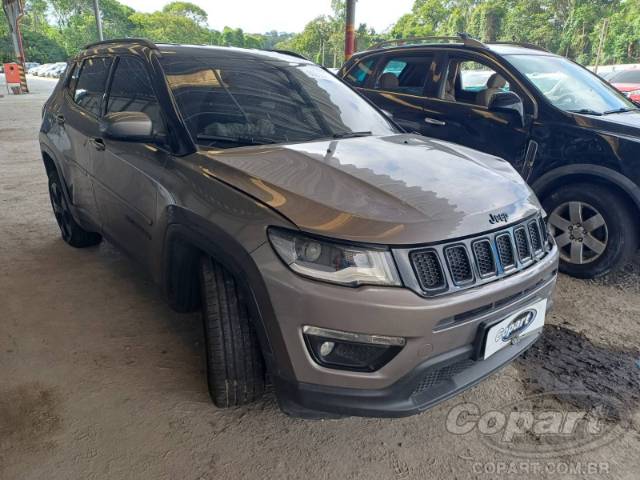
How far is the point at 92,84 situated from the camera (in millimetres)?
3279

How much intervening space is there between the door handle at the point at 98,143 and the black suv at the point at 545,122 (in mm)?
2713

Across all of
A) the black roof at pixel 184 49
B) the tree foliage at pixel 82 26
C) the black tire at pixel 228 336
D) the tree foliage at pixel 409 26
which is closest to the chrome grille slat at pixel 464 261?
the black tire at pixel 228 336

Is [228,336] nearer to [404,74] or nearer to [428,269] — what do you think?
[428,269]

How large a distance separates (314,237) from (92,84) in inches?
97.9

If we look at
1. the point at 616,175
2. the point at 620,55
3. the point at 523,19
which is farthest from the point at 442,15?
the point at 616,175

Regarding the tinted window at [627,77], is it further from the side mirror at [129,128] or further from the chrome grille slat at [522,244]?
the side mirror at [129,128]

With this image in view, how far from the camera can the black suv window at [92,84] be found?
3088mm

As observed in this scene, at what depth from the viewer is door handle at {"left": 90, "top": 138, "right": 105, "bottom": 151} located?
2879 millimetres

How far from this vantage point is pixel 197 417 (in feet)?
6.92

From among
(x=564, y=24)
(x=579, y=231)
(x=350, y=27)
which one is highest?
(x=564, y=24)

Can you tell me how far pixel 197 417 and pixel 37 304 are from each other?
1.61 metres

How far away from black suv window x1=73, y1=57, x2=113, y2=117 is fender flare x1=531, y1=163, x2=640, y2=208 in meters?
3.16

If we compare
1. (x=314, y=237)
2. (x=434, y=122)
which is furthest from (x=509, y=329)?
(x=434, y=122)

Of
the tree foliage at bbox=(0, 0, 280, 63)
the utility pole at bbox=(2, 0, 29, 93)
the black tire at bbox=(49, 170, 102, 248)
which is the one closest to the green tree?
the tree foliage at bbox=(0, 0, 280, 63)
